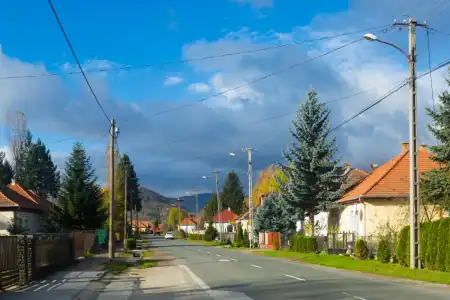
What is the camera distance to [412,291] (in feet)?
52.9

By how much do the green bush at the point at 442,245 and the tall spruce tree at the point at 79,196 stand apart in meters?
29.7

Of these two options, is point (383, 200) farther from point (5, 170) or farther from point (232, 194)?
point (232, 194)

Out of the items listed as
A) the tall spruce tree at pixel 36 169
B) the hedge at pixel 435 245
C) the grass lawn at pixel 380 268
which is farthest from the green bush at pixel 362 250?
the tall spruce tree at pixel 36 169

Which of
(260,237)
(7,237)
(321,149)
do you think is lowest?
(260,237)

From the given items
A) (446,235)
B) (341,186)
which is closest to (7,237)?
(446,235)

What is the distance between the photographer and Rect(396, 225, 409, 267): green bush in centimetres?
2498

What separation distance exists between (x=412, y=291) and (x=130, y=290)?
8420mm

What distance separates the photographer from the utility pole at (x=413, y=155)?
74.7 feet

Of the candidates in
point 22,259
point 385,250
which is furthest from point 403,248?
point 22,259

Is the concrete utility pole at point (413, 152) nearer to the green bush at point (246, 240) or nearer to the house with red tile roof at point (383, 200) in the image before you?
the house with red tile roof at point (383, 200)

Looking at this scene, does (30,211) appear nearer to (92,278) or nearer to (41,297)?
(92,278)

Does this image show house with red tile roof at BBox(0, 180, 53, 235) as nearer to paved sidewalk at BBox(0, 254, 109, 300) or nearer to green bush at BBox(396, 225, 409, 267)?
paved sidewalk at BBox(0, 254, 109, 300)

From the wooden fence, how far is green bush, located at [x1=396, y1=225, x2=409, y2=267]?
14873 millimetres

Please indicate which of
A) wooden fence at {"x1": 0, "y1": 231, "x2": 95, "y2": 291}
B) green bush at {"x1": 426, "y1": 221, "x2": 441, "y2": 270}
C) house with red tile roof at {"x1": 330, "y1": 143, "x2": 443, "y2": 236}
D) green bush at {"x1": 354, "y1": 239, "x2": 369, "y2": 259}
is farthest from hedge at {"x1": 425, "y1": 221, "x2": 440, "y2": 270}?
wooden fence at {"x1": 0, "y1": 231, "x2": 95, "y2": 291}
